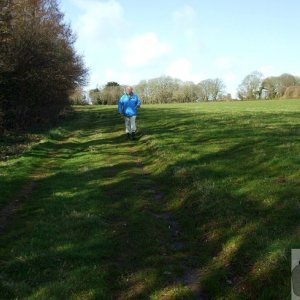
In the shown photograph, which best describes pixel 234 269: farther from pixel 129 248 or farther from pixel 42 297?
pixel 42 297

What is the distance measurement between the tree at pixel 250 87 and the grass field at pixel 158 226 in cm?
13634

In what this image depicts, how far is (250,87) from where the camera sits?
493 feet

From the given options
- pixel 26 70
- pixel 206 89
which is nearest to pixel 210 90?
pixel 206 89

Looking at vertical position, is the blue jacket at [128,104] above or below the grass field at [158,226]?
above

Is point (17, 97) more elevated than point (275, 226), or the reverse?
point (17, 97)

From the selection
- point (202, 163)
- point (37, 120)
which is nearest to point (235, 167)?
point (202, 163)

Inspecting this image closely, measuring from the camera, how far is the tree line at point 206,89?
146000 mm

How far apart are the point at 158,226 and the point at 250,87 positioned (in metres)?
147

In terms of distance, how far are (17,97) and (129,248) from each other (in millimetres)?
22362

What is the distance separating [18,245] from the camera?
8.16 m

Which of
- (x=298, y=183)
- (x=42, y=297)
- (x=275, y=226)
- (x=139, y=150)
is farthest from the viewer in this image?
(x=139, y=150)

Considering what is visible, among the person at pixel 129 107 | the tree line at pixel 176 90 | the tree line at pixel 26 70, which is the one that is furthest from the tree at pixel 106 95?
the person at pixel 129 107

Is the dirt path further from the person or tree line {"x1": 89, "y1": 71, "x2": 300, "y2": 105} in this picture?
tree line {"x1": 89, "y1": 71, "x2": 300, "y2": 105}

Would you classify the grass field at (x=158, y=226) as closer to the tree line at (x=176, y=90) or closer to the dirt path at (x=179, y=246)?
the dirt path at (x=179, y=246)
